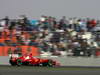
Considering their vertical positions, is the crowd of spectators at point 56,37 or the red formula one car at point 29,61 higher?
the crowd of spectators at point 56,37

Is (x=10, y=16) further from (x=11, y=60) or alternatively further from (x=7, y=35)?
(x=11, y=60)

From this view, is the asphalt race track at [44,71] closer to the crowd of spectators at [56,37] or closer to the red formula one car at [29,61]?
the red formula one car at [29,61]

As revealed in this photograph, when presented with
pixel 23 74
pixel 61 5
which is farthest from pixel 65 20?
pixel 23 74

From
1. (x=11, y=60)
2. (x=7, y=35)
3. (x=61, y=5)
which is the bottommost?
(x=11, y=60)

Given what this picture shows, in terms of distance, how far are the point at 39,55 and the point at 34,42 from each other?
59cm

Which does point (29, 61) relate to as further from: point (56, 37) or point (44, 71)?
point (44, 71)

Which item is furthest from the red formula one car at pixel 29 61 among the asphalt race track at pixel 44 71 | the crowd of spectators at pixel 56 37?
the asphalt race track at pixel 44 71

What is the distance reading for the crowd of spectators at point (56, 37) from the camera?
13.8m

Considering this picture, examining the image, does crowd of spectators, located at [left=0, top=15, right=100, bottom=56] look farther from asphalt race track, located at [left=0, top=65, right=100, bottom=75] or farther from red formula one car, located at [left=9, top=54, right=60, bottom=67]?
asphalt race track, located at [left=0, top=65, right=100, bottom=75]

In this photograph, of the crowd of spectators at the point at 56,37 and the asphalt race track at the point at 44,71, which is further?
the crowd of spectators at the point at 56,37

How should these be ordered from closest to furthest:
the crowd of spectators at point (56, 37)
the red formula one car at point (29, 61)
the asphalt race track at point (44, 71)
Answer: the asphalt race track at point (44, 71)
the red formula one car at point (29, 61)
the crowd of spectators at point (56, 37)

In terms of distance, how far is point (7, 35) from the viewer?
1395cm

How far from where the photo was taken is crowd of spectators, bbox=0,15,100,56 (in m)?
13.8

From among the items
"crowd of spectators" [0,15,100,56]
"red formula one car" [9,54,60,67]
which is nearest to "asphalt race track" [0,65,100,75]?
"red formula one car" [9,54,60,67]
